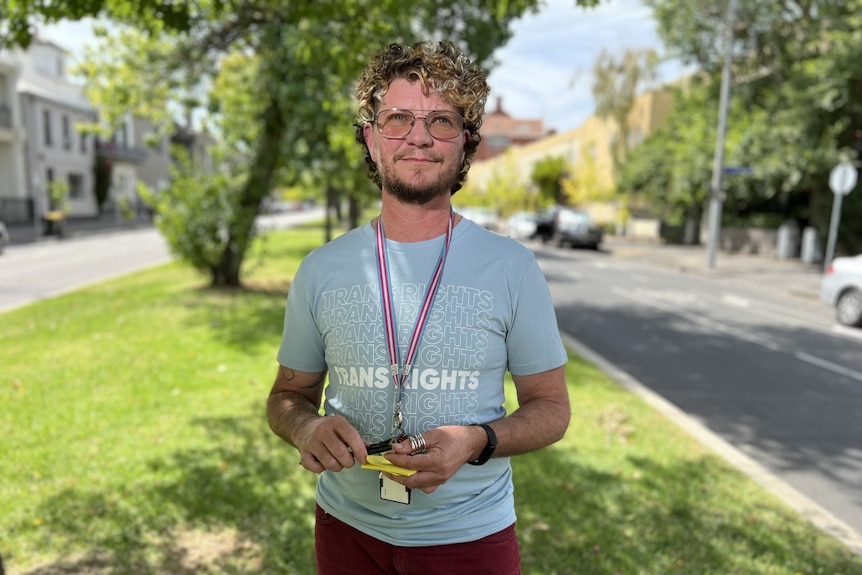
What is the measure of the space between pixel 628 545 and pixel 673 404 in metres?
3.41

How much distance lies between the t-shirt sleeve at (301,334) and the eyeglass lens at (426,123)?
1.45 ft

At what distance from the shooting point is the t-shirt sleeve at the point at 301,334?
1.84 m

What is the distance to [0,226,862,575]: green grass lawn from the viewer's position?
348 centimetres

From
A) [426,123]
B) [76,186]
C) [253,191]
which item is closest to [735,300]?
[253,191]

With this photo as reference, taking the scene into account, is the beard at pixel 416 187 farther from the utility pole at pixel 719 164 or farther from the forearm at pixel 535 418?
the utility pole at pixel 719 164

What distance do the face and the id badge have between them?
718 mm

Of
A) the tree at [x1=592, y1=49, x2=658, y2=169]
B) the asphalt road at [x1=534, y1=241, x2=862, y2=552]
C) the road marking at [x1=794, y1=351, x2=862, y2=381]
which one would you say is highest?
the tree at [x1=592, y1=49, x2=658, y2=169]

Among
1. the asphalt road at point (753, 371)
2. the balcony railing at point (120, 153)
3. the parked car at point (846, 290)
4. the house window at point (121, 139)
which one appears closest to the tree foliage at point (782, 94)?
the asphalt road at point (753, 371)

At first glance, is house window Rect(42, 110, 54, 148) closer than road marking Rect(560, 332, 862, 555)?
No

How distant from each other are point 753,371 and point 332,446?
7.79 metres

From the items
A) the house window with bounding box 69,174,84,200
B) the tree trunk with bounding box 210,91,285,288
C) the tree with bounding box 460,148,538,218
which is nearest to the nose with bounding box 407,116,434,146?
the tree trunk with bounding box 210,91,285,288

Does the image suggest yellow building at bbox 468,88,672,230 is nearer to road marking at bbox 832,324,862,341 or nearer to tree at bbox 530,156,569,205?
tree at bbox 530,156,569,205

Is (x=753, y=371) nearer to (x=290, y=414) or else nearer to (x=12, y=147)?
(x=290, y=414)

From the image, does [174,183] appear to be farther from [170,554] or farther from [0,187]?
[0,187]
